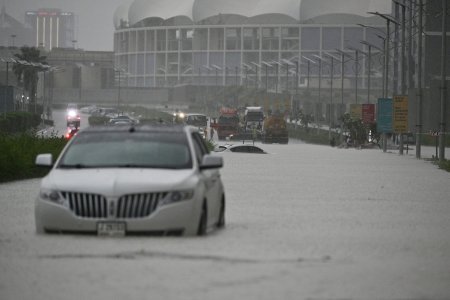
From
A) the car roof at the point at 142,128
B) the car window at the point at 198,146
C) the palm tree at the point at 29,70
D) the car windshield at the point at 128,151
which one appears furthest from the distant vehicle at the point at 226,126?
the car windshield at the point at 128,151

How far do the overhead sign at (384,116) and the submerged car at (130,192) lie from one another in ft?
193

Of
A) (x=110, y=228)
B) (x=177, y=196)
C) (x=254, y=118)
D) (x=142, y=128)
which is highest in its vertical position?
(x=142, y=128)

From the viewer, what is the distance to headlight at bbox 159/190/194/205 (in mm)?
16641

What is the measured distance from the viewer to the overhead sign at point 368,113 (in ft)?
302

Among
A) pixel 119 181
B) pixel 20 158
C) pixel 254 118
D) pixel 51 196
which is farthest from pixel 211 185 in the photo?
pixel 254 118

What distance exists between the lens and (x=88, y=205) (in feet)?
54.5

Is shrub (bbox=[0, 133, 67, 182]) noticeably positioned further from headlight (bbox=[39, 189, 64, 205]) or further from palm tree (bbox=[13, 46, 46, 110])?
palm tree (bbox=[13, 46, 46, 110])

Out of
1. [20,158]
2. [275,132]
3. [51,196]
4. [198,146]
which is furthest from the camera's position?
[275,132]

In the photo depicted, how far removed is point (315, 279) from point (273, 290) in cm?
95

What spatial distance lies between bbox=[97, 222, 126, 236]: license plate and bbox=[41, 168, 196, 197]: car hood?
1.05ft

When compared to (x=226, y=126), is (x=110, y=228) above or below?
above

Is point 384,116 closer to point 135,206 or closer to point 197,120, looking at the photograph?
point 197,120

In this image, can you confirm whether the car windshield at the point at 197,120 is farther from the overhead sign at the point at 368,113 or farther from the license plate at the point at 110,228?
the license plate at the point at 110,228

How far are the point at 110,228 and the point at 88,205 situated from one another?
39cm
